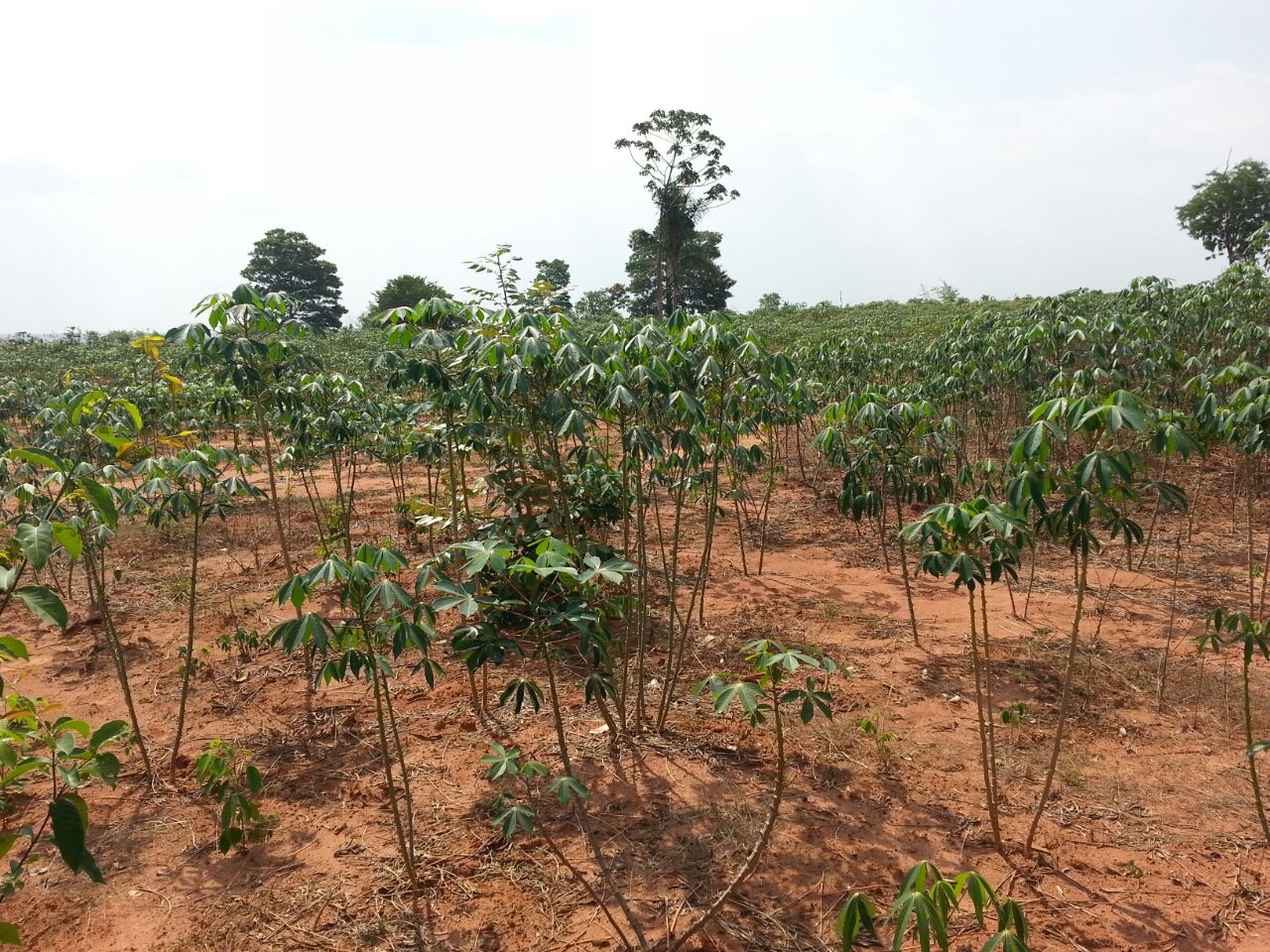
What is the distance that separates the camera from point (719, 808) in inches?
153

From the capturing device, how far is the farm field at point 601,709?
271 cm

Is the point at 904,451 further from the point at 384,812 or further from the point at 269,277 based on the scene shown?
the point at 269,277

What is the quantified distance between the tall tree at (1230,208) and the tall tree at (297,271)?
160 ft

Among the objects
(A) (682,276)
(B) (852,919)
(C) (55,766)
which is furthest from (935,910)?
(A) (682,276)

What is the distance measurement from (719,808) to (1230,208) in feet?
135

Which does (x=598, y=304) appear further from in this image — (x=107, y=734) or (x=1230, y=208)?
(x=107, y=734)

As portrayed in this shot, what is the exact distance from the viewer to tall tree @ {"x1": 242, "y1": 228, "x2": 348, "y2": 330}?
48.3 m

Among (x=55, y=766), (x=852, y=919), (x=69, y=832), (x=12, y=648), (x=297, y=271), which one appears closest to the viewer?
(x=69, y=832)

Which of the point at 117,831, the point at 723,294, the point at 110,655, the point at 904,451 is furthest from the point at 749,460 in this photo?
the point at 723,294

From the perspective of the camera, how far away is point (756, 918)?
3109 mm

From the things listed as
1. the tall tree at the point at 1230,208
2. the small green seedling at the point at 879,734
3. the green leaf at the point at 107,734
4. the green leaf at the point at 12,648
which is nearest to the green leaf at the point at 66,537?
the green leaf at the point at 12,648

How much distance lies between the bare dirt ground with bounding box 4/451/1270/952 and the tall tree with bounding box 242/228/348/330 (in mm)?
47754

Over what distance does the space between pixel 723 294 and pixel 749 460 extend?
3904cm

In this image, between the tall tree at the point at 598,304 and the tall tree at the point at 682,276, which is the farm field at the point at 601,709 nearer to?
the tall tree at the point at 682,276
